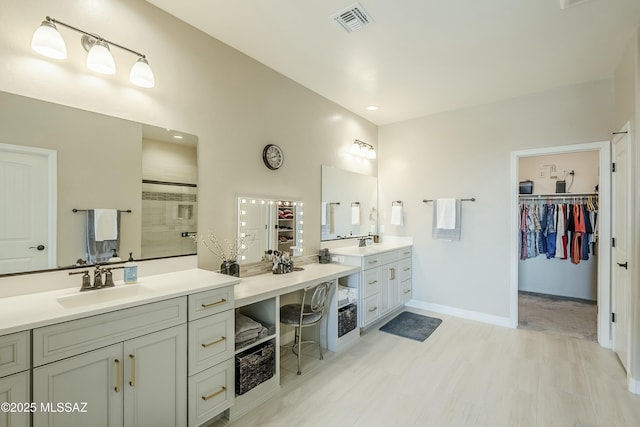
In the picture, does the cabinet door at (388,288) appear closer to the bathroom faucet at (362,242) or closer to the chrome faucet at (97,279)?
the bathroom faucet at (362,242)

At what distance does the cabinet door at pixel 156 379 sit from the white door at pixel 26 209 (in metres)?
0.75

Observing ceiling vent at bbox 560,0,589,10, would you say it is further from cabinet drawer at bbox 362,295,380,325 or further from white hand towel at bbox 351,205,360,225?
cabinet drawer at bbox 362,295,380,325

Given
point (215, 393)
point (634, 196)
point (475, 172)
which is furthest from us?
point (475, 172)

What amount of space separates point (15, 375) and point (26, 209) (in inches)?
34.1

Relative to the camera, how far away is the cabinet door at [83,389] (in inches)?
48.5

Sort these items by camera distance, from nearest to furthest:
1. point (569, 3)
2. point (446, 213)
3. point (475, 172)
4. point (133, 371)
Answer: point (133, 371)
point (569, 3)
point (475, 172)
point (446, 213)

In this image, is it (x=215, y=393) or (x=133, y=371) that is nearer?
(x=133, y=371)

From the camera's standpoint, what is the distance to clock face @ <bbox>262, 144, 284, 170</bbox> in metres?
2.85

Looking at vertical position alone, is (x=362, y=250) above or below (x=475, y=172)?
below

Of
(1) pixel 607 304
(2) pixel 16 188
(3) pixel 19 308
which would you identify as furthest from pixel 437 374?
(2) pixel 16 188

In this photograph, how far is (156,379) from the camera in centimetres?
157

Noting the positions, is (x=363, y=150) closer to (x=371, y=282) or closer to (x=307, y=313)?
(x=371, y=282)

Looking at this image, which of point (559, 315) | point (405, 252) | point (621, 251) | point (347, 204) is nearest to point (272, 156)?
point (347, 204)

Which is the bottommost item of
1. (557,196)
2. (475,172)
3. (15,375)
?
(15,375)
